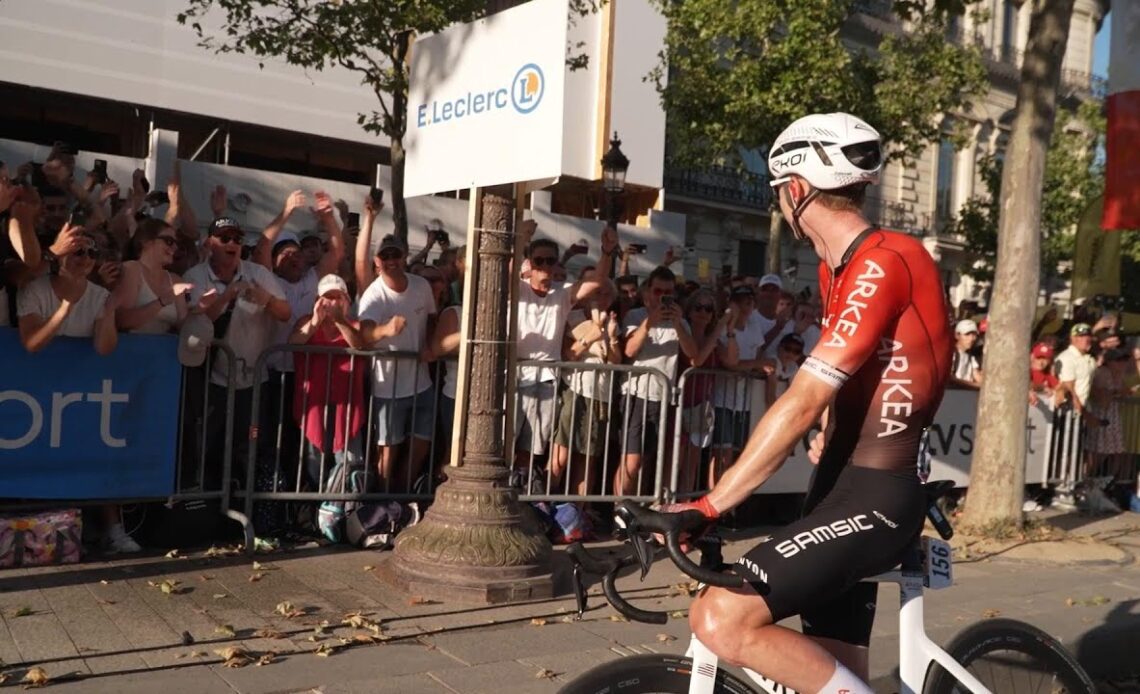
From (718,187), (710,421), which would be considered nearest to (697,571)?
(710,421)

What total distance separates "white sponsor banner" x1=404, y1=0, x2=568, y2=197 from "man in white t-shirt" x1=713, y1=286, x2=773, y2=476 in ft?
9.93

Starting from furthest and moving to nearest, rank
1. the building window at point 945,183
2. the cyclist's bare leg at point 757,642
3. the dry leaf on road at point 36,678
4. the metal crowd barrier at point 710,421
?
the building window at point 945,183 < the metal crowd barrier at point 710,421 < the dry leaf on road at point 36,678 < the cyclist's bare leg at point 757,642

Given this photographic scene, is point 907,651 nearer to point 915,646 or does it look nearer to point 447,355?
point 915,646

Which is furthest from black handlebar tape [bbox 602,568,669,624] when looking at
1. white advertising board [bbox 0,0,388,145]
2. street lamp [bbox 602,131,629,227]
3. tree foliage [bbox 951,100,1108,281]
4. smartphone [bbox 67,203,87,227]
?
tree foliage [bbox 951,100,1108,281]

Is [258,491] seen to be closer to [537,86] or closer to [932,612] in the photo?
[537,86]

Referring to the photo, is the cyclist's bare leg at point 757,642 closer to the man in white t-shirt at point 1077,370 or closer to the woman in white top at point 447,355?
the woman in white top at point 447,355

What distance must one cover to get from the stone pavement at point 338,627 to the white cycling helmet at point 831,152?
8.14 feet

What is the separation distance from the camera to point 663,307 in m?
8.43

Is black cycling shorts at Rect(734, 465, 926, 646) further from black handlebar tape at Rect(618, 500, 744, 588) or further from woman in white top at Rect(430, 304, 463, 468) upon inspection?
woman in white top at Rect(430, 304, 463, 468)

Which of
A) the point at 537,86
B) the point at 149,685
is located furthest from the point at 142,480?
the point at 537,86

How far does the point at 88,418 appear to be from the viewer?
670 centimetres

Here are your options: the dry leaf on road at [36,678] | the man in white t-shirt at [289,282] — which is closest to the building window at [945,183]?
the man in white t-shirt at [289,282]

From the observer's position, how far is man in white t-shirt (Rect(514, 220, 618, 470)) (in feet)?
26.6

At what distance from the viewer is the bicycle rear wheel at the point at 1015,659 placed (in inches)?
130
